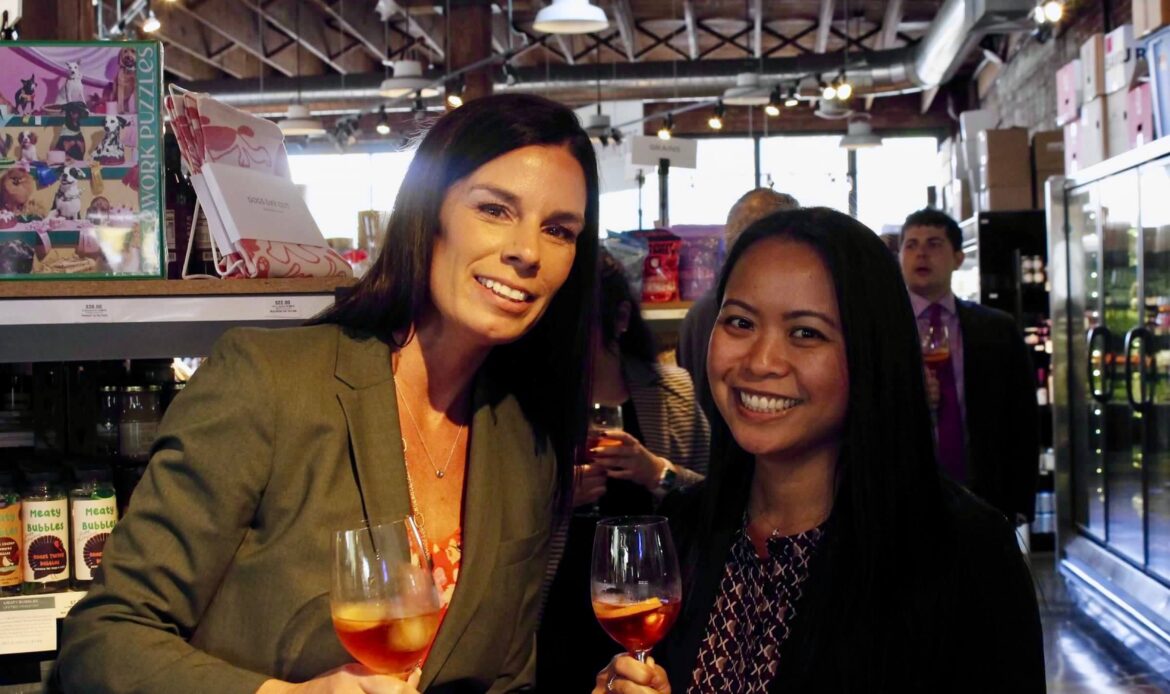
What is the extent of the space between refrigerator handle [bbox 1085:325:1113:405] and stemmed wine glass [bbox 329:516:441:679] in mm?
5612

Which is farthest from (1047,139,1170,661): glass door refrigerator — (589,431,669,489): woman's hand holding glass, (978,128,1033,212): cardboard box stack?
(589,431,669,489): woman's hand holding glass

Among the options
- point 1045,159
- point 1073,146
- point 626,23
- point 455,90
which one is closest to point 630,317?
point 1073,146

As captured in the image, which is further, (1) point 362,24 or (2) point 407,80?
(1) point 362,24

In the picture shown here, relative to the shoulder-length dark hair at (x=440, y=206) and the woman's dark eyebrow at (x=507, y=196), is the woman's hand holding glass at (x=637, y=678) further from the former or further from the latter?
the woman's dark eyebrow at (x=507, y=196)

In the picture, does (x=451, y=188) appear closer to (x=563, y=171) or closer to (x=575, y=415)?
(x=563, y=171)

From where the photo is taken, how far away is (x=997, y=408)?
16.7ft

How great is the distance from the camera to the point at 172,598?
157cm

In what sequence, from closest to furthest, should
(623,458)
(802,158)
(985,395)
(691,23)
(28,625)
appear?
(28,625) < (623,458) < (985,395) < (691,23) < (802,158)

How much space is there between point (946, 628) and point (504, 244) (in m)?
0.80

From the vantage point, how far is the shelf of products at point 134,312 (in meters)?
1.90

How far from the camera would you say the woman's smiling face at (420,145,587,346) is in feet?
5.62

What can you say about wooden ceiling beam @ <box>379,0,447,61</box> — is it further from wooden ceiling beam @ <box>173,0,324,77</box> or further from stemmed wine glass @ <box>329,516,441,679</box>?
stemmed wine glass @ <box>329,516,441,679</box>

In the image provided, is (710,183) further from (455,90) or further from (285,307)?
(285,307)

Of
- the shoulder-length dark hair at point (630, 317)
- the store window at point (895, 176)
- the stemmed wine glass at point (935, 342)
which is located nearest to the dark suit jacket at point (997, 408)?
the stemmed wine glass at point (935, 342)
